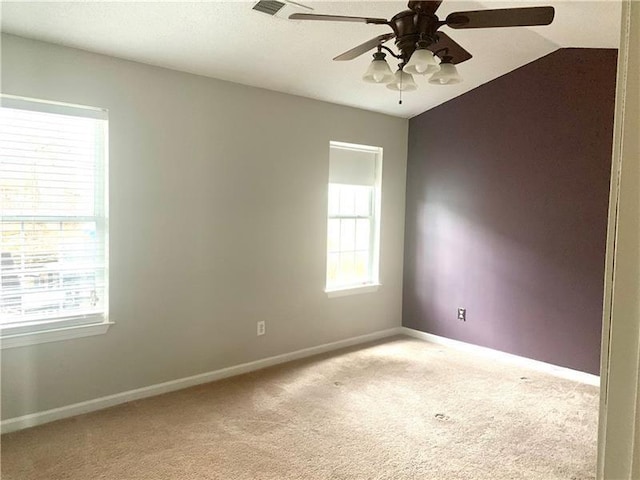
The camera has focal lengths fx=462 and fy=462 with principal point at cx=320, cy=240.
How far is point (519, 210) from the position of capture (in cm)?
420

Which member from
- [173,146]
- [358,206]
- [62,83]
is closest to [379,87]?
[358,206]

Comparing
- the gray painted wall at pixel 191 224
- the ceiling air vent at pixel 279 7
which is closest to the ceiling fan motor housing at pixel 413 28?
the ceiling air vent at pixel 279 7

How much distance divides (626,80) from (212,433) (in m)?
2.81

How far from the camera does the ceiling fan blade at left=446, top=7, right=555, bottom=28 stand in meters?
1.93

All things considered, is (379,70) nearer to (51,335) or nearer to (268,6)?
(268,6)

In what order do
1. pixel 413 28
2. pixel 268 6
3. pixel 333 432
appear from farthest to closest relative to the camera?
pixel 333 432
pixel 268 6
pixel 413 28

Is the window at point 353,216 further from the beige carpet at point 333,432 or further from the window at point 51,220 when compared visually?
the window at point 51,220

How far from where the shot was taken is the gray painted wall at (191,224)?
9.57ft

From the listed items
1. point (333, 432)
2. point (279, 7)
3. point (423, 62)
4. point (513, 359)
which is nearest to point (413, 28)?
point (423, 62)

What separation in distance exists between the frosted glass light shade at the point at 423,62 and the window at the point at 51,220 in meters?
2.06

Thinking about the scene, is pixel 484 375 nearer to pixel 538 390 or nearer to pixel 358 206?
pixel 538 390

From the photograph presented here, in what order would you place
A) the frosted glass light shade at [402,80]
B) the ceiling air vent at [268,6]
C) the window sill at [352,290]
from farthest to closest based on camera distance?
the window sill at [352,290]
the ceiling air vent at [268,6]
the frosted glass light shade at [402,80]

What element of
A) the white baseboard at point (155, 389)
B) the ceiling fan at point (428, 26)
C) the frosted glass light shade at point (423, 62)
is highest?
the ceiling fan at point (428, 26)

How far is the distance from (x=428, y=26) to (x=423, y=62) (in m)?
0.18
